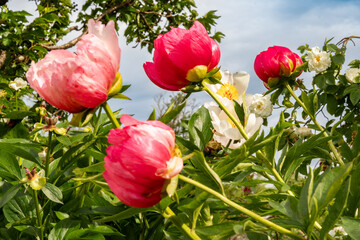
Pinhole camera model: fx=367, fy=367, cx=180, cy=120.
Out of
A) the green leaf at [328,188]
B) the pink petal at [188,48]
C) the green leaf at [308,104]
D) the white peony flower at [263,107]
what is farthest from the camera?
the white peony flower at [263,107]

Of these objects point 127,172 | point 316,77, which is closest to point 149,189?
point 127,172

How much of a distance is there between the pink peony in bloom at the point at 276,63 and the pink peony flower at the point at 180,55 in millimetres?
355

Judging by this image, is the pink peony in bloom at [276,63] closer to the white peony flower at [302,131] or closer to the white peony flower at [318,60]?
the white peony flower at [302,131]

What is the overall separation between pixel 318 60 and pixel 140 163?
1566 millimetres

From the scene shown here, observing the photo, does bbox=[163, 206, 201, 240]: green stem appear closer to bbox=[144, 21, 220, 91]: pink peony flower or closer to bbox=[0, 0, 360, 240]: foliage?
bbox=[0, 0, 360, 240]: foliage

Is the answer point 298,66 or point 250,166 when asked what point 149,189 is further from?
point 298,66

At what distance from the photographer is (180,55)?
60cm

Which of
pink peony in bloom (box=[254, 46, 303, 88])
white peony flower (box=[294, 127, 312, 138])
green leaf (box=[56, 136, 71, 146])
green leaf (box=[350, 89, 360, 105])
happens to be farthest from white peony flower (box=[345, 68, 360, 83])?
green leaf (box=[56, 136, 71, 146])

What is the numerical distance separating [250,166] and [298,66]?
A: 464 millimetres

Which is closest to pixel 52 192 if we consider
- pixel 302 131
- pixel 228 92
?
pixel 228 92

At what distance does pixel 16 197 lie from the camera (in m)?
0.76

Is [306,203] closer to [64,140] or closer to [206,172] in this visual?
[206,172]

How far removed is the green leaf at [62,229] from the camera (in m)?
0.66

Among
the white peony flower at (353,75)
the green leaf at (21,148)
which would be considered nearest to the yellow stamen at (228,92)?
the green leaf at (21,148)
